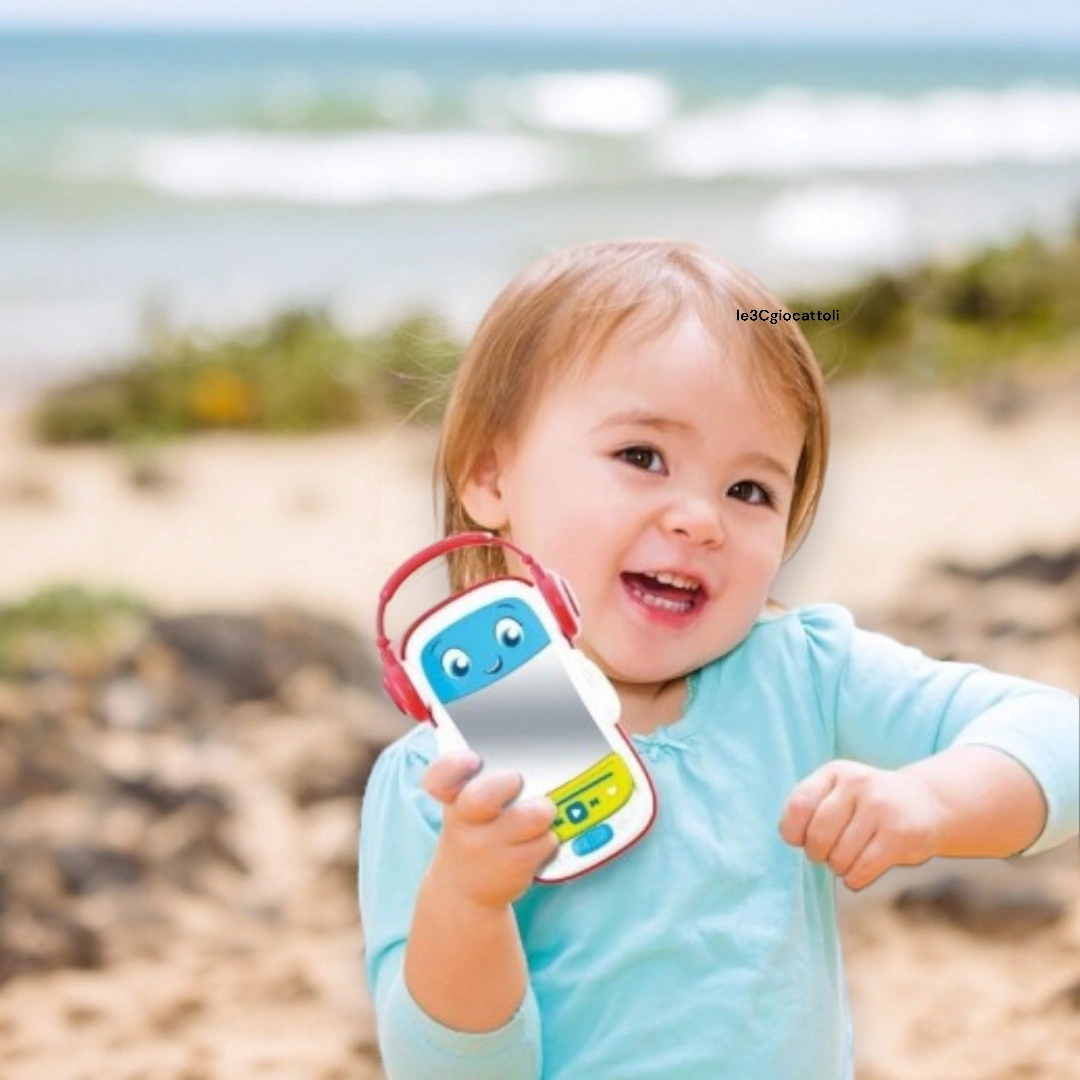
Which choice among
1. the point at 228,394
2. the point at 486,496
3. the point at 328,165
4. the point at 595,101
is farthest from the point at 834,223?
the point at 486,496

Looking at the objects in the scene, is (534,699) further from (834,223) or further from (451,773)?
(834,223)

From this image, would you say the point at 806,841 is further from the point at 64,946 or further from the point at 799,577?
the point at 799,577

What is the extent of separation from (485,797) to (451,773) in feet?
0.06

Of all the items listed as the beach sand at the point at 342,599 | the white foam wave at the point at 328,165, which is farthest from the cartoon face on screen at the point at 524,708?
the white foam wave at the point at 328,165

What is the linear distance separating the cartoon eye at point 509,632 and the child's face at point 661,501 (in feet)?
0.27

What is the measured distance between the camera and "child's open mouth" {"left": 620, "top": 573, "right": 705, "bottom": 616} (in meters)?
0.94

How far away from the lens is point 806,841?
848 millimetres

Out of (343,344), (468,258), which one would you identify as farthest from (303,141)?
(343,344)

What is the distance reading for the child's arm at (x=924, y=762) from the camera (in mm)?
848

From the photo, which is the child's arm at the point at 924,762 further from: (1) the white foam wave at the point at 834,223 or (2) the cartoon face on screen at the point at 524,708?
(1) the white foam wave at the point at 834,223

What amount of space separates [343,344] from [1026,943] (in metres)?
2.42

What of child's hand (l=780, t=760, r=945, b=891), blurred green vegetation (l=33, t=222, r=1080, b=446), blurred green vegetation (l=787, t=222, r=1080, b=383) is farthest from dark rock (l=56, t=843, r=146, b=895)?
blurred green vegetation (l=787, t=222, r=1080, b=383)

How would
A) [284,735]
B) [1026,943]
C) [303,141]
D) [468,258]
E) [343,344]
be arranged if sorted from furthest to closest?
[303,141], [468,258], [343,344], [284,735], [1026,943]

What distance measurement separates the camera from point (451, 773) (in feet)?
2.59
